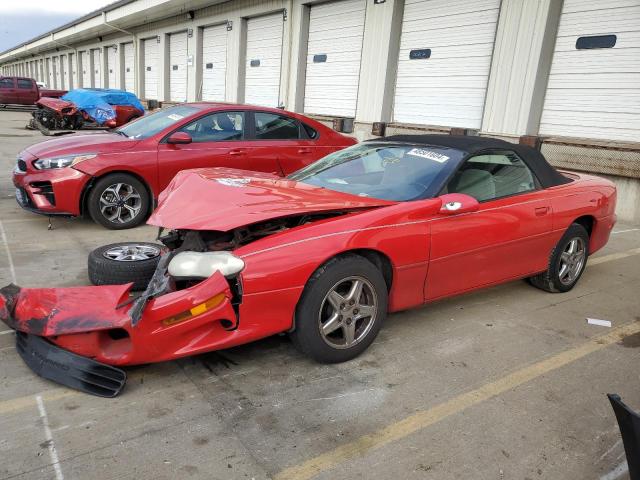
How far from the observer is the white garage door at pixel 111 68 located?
30.8 metres

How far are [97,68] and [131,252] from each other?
34.9 meters

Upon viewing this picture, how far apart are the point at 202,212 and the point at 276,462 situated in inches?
60.6

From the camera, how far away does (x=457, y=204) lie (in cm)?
349

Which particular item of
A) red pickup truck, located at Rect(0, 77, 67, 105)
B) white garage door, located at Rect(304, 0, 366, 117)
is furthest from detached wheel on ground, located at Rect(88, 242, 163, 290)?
red pickup truck, located at Rect(0, 77, 67, 105)

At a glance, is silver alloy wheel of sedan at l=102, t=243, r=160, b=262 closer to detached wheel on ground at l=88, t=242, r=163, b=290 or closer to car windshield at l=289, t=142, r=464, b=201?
detached wheel on ground at l=88, t=242, r=163, b=290

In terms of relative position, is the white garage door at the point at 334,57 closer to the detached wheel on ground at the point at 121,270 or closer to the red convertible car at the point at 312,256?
the red convertible car at the point at 312,256

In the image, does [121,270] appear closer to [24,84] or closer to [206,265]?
[206,265]

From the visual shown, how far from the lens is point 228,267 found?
2791 mm

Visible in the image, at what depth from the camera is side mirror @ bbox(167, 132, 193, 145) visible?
20.1ft

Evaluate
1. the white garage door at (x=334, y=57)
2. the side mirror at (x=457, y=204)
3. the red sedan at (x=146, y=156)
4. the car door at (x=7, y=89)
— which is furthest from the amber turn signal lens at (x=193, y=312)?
the car door at (x=7, y=89)

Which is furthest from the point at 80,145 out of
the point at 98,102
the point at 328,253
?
the point at 98,102

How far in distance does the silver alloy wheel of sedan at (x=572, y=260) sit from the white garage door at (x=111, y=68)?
3093 cm

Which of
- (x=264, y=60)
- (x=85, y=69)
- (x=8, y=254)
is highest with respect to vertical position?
(x=264, y=60)

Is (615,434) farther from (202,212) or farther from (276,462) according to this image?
(202,212)
